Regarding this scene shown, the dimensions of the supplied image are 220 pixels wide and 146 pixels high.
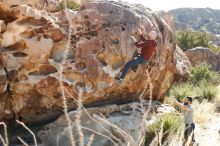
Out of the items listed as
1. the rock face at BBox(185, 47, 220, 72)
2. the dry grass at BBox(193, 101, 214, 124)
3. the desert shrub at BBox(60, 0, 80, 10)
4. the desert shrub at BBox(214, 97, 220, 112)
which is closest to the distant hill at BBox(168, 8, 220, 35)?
the rock face at BBox(185, 47, 220, 72)

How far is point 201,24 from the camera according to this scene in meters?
97.8

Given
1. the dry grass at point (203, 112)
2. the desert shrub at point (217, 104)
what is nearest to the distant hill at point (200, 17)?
the desert shrub at point (217, 104)

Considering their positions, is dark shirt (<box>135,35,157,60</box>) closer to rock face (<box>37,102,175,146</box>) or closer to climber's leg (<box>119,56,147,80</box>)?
climber's leg (<box>119,56,147,80</box>)

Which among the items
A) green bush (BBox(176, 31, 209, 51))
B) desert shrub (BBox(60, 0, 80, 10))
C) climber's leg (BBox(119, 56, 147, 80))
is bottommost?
green bush (BBox(176, 31, 209, 51))

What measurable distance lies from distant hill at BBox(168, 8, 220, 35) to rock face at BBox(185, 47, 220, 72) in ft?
217

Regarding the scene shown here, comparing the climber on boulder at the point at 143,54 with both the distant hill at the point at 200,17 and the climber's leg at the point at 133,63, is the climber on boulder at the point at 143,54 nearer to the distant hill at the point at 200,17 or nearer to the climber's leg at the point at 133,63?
the climber's leg at the point at 133,63

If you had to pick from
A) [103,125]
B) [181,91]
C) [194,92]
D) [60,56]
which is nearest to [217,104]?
[194,92]

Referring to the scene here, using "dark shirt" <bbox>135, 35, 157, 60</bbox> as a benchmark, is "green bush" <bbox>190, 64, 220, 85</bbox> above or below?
below

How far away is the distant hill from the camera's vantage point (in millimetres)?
95188

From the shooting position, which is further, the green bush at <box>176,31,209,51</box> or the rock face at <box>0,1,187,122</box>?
the green bush at <box>176,31,209,51</box>

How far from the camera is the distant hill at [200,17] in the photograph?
95188 mm

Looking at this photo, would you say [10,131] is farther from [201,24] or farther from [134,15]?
[201,24]

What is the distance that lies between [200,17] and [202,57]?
81.3m

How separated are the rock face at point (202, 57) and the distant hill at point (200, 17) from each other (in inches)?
2609
